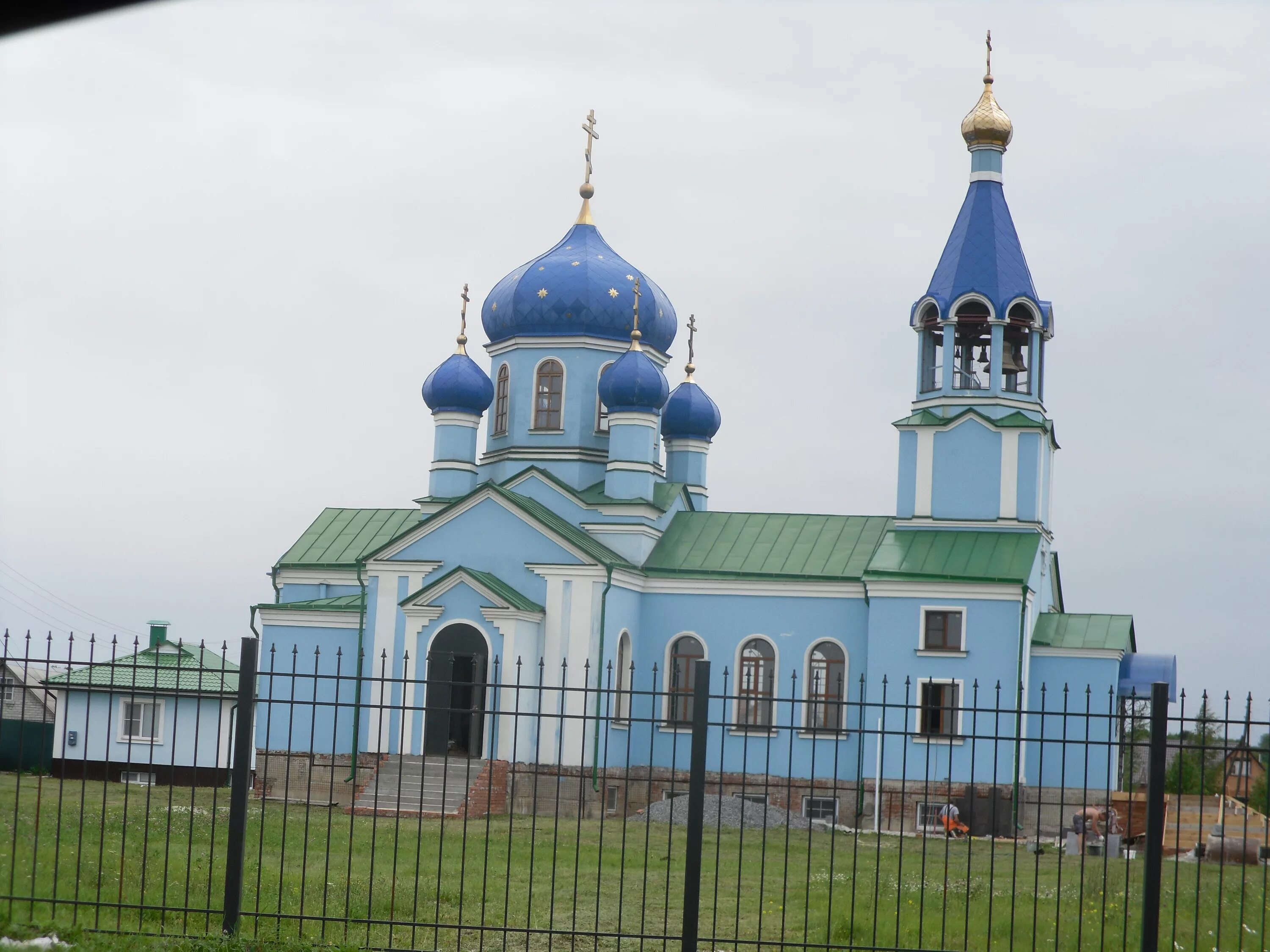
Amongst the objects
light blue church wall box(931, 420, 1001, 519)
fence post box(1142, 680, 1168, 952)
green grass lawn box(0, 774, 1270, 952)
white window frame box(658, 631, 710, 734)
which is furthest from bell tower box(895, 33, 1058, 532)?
fence post box(1142, 680, 1168, 952)

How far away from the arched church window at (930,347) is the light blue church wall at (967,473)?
0.98 metres

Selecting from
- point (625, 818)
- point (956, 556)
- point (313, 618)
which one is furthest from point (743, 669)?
point (625, 818)

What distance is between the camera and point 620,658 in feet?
82.9

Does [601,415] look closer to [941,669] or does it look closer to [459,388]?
[459,388]

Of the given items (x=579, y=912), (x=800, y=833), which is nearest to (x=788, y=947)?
(x=579, y=912)

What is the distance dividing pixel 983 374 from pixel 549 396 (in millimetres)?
7663

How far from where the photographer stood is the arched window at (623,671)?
81.5 feet

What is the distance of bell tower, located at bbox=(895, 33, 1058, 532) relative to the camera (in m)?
25.1

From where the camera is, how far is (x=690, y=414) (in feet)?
96.2

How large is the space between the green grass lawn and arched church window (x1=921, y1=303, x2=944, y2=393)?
376 inches

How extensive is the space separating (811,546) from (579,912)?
14.6m

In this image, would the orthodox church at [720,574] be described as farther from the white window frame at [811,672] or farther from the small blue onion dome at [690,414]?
the small blue onion dome at [690,414]

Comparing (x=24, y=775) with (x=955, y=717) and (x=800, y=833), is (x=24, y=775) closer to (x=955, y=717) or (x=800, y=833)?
(x=800, y=833)

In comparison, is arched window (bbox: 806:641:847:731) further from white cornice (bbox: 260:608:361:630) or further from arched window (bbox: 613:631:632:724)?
white cornice (bbox: 260:608:361:630)
